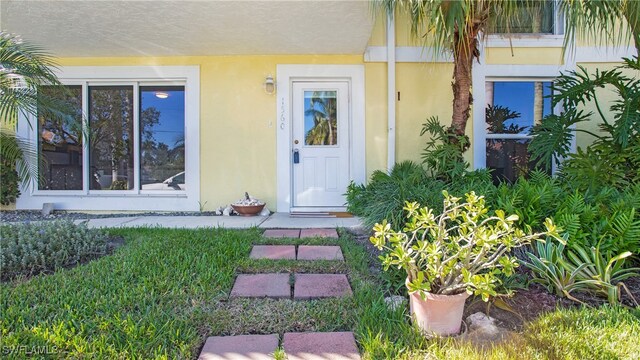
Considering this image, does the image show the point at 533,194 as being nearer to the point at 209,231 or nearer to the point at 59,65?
the point at 209,231

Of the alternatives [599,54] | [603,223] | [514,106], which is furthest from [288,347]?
[599,54]

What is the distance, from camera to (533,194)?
2.84 metres

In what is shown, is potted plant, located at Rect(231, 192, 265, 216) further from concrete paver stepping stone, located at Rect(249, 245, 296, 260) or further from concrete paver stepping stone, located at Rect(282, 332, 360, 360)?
concrete paver stepping stone, located at Rect(282, 332, 360, 360)

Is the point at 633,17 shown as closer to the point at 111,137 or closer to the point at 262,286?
the point at 262,286

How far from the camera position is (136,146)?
5363 millimetres

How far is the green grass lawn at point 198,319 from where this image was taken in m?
1.58

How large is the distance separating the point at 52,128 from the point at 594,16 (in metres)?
7.15

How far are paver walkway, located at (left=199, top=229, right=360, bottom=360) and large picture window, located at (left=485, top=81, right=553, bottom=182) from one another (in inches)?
125

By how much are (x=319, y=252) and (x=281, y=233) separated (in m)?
0.82

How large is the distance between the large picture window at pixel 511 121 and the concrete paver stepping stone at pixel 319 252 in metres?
3.43

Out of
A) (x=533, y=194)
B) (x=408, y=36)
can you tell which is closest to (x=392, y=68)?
(x=408, y=36)

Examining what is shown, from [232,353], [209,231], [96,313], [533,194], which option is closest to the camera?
[232,353]

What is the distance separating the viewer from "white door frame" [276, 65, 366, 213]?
5.24 metres

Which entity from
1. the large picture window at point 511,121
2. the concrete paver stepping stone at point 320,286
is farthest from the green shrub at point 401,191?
the large picture window at point 511,121
